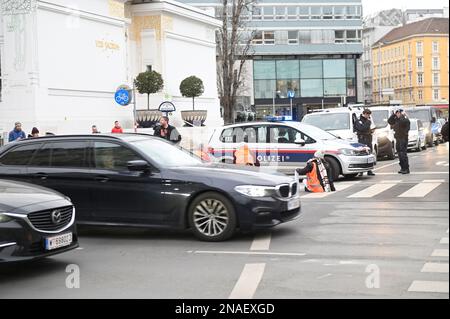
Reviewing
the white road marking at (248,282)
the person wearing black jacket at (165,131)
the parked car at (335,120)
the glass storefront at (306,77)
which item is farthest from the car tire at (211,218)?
the glass storefront at (306,77)

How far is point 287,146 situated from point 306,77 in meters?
62.8

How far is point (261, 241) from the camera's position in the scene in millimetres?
8852

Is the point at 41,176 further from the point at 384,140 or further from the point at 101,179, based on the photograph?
the point at 384,140

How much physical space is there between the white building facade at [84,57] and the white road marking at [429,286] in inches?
844

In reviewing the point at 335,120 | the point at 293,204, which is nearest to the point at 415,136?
the point at 335,120

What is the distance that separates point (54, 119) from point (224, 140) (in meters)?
11.0

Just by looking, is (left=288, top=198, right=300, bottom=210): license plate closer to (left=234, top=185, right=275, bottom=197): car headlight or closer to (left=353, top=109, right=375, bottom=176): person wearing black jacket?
(left=234, top=185, right=275, bottom=197): car headlight

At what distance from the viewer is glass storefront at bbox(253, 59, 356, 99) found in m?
79.0

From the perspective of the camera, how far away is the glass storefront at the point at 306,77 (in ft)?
259

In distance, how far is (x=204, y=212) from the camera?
29.0 feet

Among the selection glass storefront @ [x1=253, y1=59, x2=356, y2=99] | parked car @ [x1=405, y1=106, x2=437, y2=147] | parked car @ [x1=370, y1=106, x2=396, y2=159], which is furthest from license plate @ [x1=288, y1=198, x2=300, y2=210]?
glass storefront @ [x1=253, y1=59, x2=356, y2=99]

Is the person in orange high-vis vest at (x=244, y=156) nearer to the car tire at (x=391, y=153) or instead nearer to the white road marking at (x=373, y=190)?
the white road marking at (x=373, y=190)

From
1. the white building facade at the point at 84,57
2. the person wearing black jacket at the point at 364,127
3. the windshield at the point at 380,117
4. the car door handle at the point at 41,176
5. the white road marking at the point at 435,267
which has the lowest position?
the white road marking at the point at 435,267
